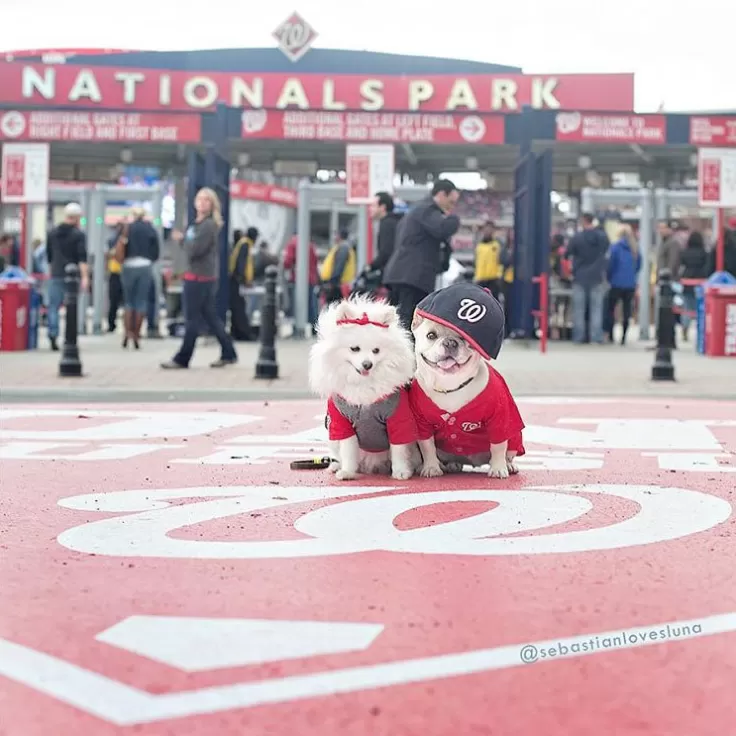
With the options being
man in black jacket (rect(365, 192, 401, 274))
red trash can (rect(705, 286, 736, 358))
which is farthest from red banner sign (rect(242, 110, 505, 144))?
man in black jacket (rect(365, 192, 401, 274))

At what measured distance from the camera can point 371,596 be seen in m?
3.60

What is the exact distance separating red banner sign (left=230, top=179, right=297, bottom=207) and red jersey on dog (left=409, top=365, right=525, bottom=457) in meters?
27.4

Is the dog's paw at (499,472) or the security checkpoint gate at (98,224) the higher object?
the security checkpoint gate at (98,224)

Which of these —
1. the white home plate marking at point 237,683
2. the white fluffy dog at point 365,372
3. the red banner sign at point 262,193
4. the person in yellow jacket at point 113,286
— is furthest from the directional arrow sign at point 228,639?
the red banner sign at point 262,193

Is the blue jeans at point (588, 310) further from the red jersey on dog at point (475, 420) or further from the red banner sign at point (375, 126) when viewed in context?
the red jersey on dog at point (475, 420)

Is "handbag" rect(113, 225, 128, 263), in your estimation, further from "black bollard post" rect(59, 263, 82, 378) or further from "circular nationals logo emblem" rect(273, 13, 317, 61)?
"circular nationals logo emblem" rect(273, 13, 317, 61)

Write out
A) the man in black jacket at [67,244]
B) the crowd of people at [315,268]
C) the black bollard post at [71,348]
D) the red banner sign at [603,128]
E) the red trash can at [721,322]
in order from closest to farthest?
the black bollard post at [71,348], the crowd of people at [315,268], the man in black jacket at [67,244], the red trash can at [721,322], the red banner sign at [603,128]

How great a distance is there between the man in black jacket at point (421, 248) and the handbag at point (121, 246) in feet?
26.7

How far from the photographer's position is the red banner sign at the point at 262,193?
109ft

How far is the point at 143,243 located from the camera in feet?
60.4

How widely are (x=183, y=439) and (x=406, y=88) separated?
16.9 m

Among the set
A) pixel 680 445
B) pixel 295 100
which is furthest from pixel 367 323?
pixel 295 100

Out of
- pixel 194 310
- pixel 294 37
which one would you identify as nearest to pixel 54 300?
pixel 194 310

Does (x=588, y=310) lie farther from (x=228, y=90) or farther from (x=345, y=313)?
(x=345, y=313)
